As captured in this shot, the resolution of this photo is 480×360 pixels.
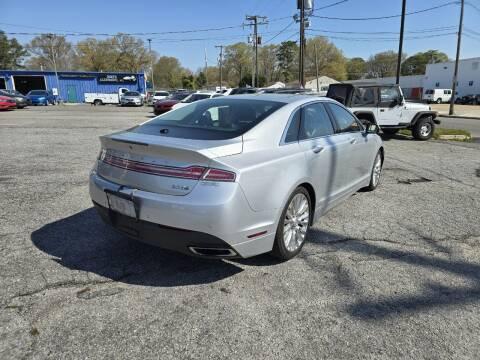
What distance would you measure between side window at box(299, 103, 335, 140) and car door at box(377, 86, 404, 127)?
825 centimetres

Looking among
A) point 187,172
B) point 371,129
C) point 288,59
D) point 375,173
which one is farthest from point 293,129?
point 288,59

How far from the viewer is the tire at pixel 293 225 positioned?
3.27 metres

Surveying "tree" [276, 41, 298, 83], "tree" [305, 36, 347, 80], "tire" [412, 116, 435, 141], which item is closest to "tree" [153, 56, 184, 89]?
"tree" [276, 41, 298, 83]

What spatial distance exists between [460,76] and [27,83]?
64402 millimetres

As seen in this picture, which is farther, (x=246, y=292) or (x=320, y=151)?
(x=320, y=151)

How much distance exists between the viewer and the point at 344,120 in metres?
4.71

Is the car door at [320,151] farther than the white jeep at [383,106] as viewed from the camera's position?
No

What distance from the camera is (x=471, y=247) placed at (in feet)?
13.0

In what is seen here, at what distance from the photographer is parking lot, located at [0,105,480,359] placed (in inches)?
94.5

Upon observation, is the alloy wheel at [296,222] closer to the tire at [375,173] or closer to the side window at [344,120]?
the side window at [344,120]

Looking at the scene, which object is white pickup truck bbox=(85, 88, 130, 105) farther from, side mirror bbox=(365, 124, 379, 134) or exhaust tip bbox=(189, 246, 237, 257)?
exhaust tip bbox=(189, 246, 237, 257)

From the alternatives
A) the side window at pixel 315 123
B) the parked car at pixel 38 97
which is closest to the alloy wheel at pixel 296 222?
the side window at pixel 315 123

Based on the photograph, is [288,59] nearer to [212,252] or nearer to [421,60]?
[421,60]

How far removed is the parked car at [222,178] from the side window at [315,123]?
15 mm
